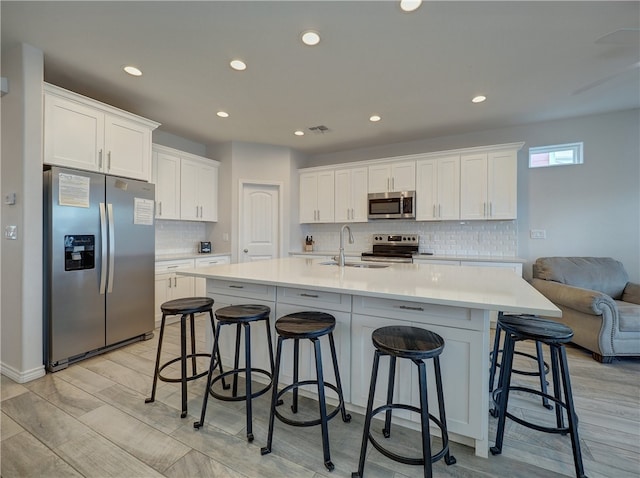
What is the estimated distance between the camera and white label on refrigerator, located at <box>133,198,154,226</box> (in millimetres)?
3068

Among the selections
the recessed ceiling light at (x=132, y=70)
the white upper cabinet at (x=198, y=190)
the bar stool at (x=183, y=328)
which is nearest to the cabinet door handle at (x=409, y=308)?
the bar stool at (x=183, y=328)

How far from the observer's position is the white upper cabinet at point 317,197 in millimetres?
5148

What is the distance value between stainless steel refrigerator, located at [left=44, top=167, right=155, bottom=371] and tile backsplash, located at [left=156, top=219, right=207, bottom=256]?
129 centimetres

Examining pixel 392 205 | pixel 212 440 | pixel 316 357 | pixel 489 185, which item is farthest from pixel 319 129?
pixel 212 440

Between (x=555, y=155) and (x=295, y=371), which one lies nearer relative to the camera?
(x=295, y=371)

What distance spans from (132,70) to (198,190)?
2079 millimetres

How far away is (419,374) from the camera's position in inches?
51.9

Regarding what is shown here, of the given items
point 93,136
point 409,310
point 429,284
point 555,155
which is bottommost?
point 409,310

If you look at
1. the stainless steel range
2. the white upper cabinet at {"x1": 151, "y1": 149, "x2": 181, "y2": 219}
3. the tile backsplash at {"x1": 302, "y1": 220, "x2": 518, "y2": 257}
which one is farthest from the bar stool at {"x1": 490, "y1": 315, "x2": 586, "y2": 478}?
the white upper cabinet at {"x1": 151, "y1": 149, "x2": 181, "y2": 219}

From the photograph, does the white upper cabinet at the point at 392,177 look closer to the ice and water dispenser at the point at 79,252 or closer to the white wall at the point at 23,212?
the ice and water dispenser at the point at 79,252

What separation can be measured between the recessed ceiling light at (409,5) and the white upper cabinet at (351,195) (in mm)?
2924

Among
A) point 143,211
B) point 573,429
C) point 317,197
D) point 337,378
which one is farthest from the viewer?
point 317,197

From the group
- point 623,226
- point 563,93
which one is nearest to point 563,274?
point 623,226

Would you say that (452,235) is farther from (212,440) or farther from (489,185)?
(212,440)
